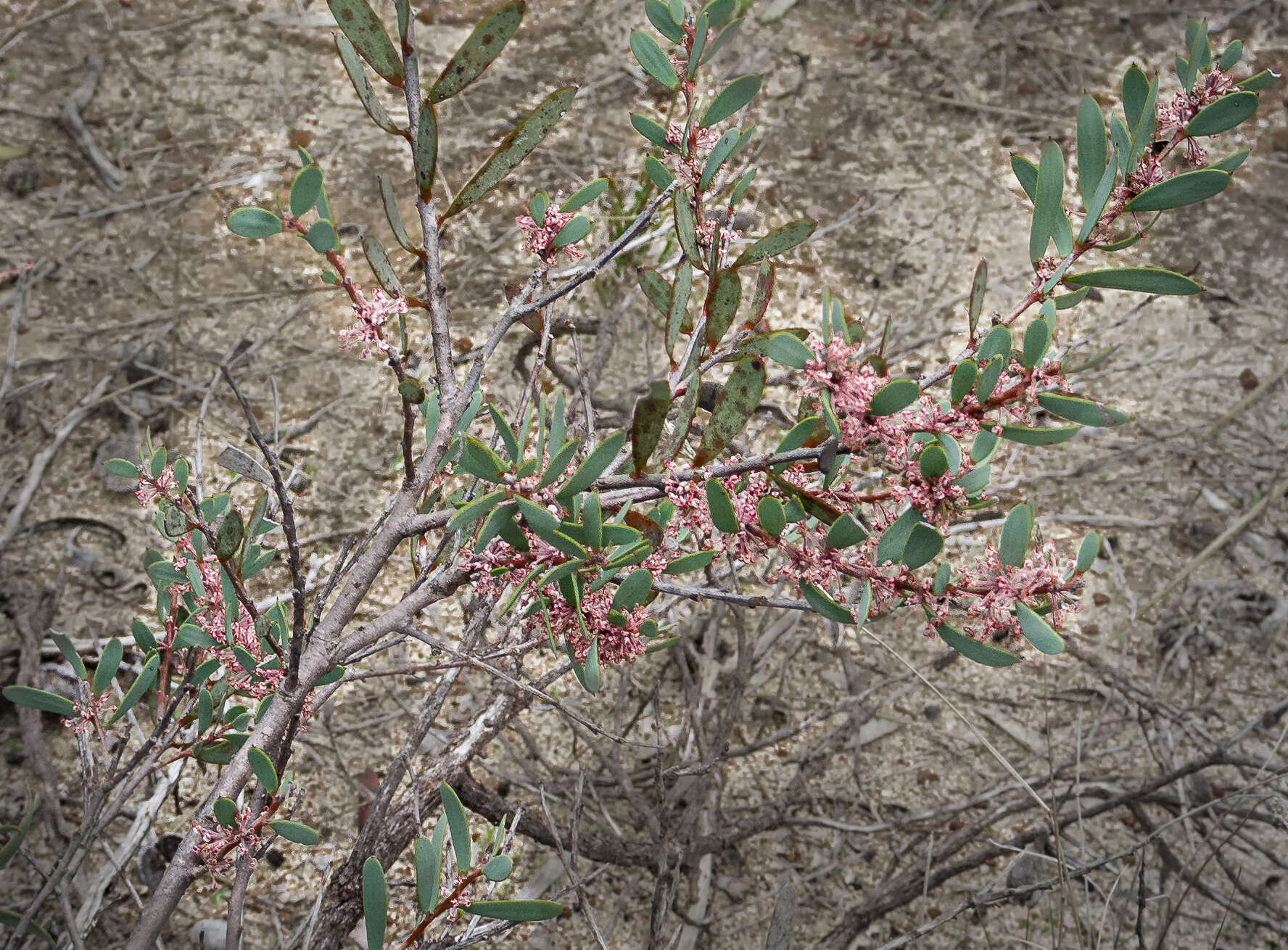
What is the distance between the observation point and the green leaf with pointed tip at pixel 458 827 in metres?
0.93

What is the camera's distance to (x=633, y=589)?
88 centimetres

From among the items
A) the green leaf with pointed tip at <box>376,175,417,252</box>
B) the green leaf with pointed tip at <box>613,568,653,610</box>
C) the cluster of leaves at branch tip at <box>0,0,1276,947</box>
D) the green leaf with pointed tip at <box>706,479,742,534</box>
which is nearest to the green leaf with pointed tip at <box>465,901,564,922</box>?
the cluster of leaves at branch tip at <box>0,0,1276,947</box>

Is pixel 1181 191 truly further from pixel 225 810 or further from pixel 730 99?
pixel 225 810

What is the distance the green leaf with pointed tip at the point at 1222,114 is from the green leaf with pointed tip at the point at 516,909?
0.87 metres

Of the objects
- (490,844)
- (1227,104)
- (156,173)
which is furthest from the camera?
(156,173)

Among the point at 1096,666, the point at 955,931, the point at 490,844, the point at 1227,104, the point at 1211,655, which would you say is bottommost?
the point at 955,931

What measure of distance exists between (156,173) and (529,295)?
90.7 inches

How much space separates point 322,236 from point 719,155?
0.40 metres

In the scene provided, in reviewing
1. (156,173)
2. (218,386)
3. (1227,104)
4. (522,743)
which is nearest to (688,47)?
(1227,104)

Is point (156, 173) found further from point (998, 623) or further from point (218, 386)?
point (998, 623)

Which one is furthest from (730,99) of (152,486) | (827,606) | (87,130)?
(87,130)

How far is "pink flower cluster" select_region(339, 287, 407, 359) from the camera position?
924 mm

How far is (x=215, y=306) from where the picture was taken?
2580mm

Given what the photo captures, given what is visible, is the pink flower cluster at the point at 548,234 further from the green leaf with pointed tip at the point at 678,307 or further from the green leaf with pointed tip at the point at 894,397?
the green leaf with pointed tip at the point at 894,397
